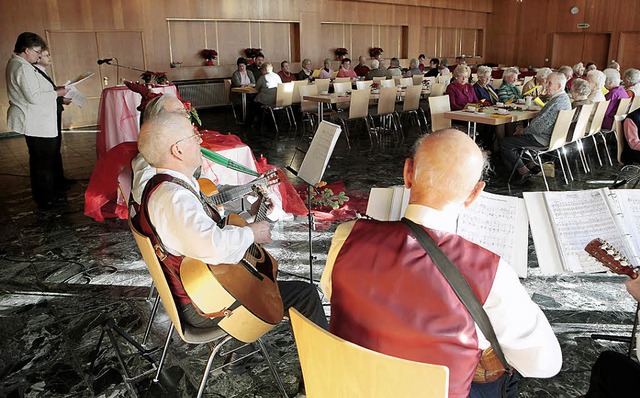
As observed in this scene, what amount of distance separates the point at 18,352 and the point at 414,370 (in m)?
2.48

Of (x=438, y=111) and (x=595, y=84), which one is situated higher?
(x=595, y=84)

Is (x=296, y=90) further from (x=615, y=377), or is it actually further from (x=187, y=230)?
(x=615, y=377)

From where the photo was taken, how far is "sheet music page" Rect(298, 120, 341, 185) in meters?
2.82

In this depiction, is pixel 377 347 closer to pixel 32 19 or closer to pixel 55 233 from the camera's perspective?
pixel 55 233

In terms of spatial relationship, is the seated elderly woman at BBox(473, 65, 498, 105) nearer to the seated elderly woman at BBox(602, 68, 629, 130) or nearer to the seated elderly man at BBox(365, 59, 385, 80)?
the seated elderly woman at BBox(602, 68, 629, 130)

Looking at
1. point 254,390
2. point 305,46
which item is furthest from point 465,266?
point 305,46

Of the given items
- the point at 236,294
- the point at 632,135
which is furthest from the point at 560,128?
the point at 236,294

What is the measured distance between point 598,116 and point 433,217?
18.7 ft

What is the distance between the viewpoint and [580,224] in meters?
1.95

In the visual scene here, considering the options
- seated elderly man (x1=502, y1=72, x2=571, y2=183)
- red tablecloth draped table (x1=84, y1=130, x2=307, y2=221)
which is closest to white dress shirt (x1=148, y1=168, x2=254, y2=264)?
red tablecloth draped table (x1=84, y1=130, x2=307, y2=221)

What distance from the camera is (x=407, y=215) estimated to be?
1346 mm

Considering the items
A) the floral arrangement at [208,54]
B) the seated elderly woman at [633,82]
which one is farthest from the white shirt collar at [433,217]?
the floral arrangement at [208,54]

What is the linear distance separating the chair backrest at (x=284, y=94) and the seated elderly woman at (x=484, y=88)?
3122 millimetres

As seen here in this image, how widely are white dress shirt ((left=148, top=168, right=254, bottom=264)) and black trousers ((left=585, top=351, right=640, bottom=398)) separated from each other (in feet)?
4.36
